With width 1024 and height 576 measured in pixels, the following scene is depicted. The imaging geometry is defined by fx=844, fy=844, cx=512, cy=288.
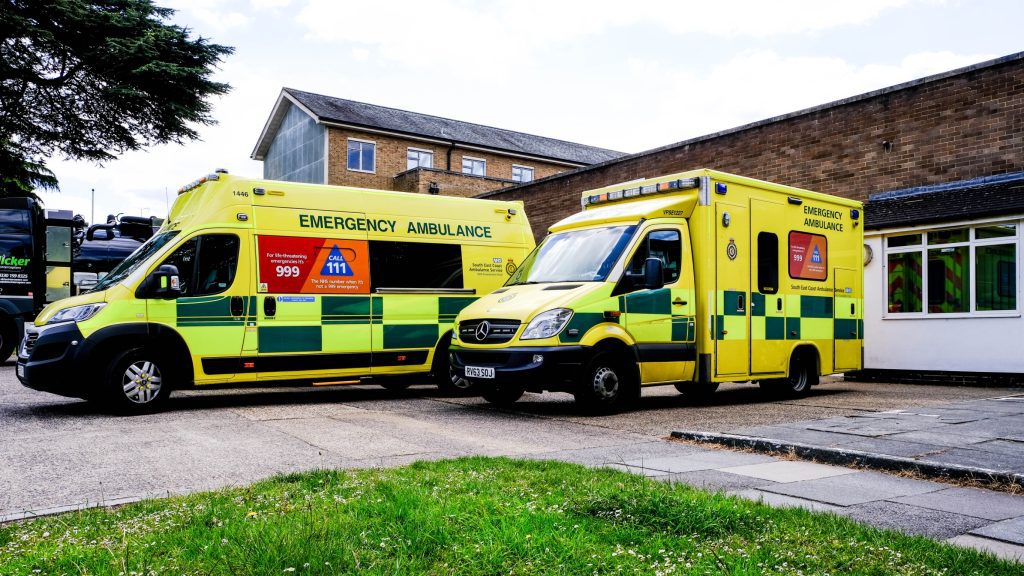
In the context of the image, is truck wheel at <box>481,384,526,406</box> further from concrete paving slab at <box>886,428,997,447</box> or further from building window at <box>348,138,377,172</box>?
building window at <box>348,138,377,172</box>

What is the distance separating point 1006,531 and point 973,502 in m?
0.80

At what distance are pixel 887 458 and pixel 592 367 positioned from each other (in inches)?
148

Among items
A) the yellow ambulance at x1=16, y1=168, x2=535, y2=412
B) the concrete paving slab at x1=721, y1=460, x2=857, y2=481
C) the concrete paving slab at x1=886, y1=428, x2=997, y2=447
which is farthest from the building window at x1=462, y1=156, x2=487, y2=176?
the concrete paving slab at x1=721, y1=460, x2=857, y2=481

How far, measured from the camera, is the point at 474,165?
39.5 metres

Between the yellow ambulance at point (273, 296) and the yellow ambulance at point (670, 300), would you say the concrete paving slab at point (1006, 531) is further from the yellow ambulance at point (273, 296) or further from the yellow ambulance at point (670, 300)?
the yellow ambulance at point (273, 296)

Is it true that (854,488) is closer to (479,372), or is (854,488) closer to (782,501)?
(782,501)

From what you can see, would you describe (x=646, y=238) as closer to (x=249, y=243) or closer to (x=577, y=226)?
(x=577, y=226)

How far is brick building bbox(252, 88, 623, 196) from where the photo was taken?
113 ft

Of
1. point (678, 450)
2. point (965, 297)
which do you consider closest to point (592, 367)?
point (678, 450)

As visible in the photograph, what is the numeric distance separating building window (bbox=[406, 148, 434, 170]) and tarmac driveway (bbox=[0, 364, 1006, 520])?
25.8 meters

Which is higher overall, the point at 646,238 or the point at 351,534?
the point at 646,238

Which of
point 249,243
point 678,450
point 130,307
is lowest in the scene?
point 678,450

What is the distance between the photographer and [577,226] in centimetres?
1062

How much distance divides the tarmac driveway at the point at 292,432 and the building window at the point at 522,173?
28.8 meters
